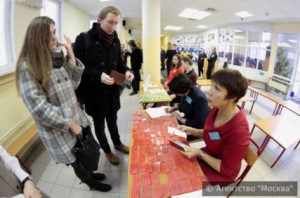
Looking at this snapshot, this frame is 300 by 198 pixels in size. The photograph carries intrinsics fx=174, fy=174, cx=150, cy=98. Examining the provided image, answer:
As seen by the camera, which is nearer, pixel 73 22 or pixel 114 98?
pixel 114 98

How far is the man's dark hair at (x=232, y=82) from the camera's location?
1117 millimetres

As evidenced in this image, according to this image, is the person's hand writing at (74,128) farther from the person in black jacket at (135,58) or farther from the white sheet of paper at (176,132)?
the person in black jacket at (135,58)

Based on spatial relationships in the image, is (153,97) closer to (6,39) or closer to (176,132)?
(176,132)

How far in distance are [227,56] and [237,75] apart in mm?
9899

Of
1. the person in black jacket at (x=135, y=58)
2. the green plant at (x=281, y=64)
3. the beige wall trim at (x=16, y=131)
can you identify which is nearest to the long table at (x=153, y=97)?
the beige wall trim at (x=16, y=131)

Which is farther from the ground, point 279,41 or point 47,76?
point 279,41

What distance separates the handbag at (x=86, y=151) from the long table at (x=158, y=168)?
0.36m

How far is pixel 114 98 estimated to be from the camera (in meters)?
1.87

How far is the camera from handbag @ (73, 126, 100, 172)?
1.37 m

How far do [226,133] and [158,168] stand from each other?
494 mm

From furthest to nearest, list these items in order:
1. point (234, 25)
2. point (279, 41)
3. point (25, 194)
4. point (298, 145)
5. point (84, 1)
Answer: point (234, 25) < point (279, 41) < point (84, 1) < point (298, 145) < point (25, 194)

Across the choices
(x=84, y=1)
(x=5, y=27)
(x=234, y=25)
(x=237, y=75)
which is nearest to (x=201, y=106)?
(x=237, y=75)

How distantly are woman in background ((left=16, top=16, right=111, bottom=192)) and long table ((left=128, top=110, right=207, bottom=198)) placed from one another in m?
0.49

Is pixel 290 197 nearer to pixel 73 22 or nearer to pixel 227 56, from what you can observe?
pixel 73 22
